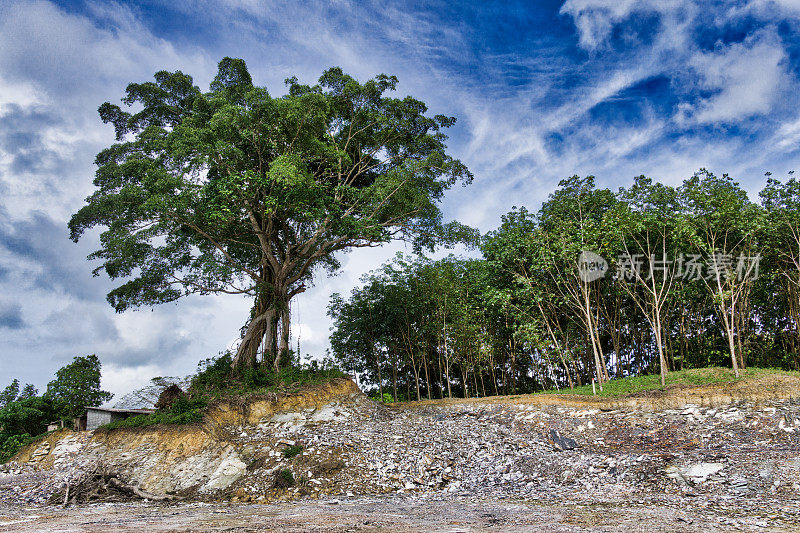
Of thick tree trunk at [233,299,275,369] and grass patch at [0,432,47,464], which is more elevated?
thick tree trunk at [233,299,275,369]

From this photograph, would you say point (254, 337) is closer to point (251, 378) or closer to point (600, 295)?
point (251, 378)

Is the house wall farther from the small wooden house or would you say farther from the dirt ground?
the dirt ground

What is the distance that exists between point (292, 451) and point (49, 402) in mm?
10619

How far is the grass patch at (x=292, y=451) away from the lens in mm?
11190

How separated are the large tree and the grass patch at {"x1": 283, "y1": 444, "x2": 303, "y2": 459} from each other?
6220 mm

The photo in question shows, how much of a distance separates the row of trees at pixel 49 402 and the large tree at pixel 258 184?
2813 mm

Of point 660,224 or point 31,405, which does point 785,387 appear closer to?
point 660,224

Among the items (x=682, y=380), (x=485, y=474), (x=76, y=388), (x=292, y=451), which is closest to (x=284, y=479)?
(x=292, y=451)

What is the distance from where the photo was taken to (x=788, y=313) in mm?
19547

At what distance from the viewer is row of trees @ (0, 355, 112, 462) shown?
1471 cm

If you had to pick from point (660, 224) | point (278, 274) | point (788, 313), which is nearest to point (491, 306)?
point (660, 224)

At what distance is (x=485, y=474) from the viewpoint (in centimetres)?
1028

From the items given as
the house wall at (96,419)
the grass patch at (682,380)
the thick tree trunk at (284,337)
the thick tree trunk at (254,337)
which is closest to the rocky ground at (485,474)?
the house wall at (96,419)

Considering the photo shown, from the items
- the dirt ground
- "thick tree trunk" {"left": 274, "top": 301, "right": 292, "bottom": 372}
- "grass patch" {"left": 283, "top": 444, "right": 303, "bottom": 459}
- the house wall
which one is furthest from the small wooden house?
"grass patch" {"left": 283, "top": 444, "right": 303, "bottom": 459}
